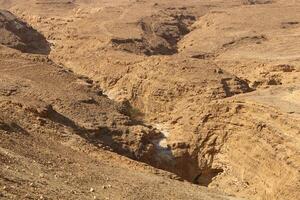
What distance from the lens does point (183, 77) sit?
24.9 metres

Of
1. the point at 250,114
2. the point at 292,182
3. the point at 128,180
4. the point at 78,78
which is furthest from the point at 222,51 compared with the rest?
the point at 128,180

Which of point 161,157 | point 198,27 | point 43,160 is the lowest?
point 198,27

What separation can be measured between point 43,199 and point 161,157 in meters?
10.2

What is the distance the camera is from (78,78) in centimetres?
2361

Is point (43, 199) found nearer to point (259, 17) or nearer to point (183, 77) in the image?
point (183, 77)

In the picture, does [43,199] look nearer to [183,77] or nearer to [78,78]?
[78,78]

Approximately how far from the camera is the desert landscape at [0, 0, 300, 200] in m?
12.9

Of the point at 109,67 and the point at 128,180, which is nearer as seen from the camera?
the point at 128,180

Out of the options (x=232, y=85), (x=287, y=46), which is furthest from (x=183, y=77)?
(x=287, y=46)

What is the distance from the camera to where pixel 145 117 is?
80.4 ft

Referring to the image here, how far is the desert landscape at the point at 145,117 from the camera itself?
12875 millimetres

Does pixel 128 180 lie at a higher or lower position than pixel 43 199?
lower

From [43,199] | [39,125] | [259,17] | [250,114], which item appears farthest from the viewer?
[259,17]

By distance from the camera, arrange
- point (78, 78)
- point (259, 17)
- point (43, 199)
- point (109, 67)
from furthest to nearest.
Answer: point (259, 17)
point (109, 67)
point (78, 78)
point (43, 199)
